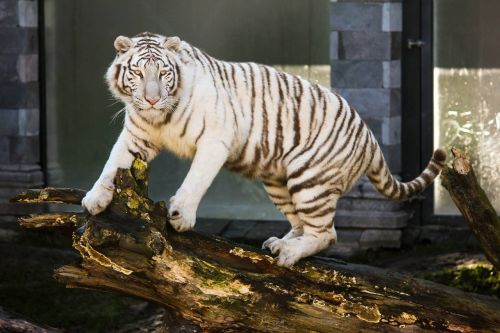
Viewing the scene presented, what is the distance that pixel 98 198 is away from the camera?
183 inches

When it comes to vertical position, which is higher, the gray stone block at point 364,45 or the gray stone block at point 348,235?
the gray stone block at point 364,45

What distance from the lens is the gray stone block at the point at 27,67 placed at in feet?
28.7

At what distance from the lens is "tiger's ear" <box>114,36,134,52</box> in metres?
4.83

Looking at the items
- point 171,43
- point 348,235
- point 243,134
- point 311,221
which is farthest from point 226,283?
point 348,235

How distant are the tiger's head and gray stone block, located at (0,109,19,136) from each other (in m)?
4.03

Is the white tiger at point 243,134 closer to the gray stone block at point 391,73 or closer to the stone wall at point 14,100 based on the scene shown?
the gray stone block at point 391,73

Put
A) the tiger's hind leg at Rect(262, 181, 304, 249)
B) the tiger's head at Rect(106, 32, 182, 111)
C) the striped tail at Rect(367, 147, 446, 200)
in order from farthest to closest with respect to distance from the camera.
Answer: the striped tail at Rect(367, 147, 446, 200) < the tiger's hind leg at Rect(262, 181, 304, 249) < the tiger's head at Rect(106, 32, 182, 111)

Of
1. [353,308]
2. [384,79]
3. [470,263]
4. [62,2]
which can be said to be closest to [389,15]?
[384,79]

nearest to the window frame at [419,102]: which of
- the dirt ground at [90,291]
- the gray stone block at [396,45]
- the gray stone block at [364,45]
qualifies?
the gray stone block at [396,45]

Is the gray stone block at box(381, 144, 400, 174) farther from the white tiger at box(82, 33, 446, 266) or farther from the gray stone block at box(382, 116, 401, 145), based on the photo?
the white tiger at box(82, 33, 446, 266)

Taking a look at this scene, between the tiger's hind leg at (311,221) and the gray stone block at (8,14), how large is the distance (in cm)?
430

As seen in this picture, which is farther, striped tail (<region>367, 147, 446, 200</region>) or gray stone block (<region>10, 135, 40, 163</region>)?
gray stone block (<region>10, 135, 40, 163</region>)

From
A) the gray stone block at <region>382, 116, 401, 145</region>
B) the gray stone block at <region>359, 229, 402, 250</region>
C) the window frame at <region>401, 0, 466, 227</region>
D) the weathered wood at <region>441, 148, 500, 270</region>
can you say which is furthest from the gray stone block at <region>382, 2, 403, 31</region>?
the weathered wood at <region>441, 148, 500, 270</region>

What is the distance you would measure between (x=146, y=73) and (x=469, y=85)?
4.17 meters
